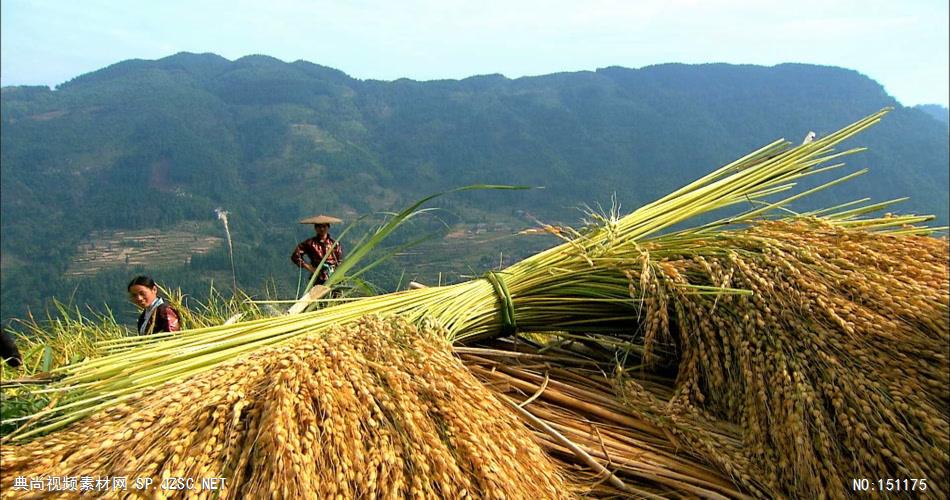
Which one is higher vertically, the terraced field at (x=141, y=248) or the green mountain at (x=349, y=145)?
the green mountain at (x=349, y=145)

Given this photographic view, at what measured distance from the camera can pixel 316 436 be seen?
119 cm

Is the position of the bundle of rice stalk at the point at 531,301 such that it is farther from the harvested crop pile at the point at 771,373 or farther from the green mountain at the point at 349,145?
the green mountain at the point at 349,145

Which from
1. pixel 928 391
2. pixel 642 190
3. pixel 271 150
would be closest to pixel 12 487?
pixel 928 391

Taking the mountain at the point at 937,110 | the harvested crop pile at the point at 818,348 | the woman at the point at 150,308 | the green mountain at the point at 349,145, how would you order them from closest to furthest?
the harvested crop pile at the point at 818,348 → the woman at the point at 150,308 → the green mountain at the point at 349,145 → the mountain at the point at 937,110

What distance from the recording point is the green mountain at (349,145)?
194 ft

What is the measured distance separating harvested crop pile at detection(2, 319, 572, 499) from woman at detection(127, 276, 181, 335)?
181cm

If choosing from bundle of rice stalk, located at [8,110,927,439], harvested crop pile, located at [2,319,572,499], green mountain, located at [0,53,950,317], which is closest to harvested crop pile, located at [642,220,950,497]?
bundle of rice stalk, located at [8,110,927,439]

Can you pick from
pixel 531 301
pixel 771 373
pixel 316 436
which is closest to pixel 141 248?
pixel 531 301

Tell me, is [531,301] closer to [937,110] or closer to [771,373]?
[771,373]

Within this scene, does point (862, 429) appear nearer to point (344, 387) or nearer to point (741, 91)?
point (344, 387)

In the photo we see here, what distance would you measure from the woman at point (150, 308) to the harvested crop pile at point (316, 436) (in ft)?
5.92

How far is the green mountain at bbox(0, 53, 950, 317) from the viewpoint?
194 ft

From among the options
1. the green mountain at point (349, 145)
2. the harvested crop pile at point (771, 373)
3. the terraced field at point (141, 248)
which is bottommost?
the terraced field at point (141, 248)

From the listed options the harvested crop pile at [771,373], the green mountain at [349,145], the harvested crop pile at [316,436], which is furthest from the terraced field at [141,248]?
the harvested crop pile at [316,436]
